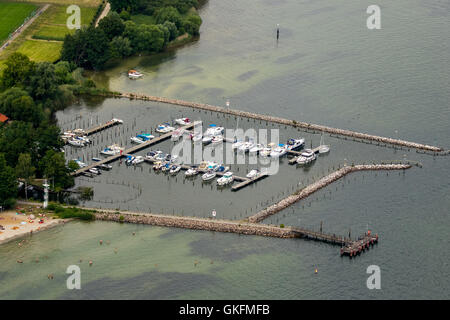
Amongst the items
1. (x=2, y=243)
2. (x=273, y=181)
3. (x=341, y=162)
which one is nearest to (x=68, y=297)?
(x=2, y=243)

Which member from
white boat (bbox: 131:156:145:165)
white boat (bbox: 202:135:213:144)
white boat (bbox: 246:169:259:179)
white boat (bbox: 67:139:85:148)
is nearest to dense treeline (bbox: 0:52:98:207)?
white boat (bbox: 67:139:85:148)

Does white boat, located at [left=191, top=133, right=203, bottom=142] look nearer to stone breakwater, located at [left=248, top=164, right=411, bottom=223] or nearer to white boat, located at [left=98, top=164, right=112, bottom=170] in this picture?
white boat, located at [left=98, top=164, right=112, bottom=170]

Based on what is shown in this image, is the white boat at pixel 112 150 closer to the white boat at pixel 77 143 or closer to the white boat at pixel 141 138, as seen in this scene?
the white boat at pixel 141 138

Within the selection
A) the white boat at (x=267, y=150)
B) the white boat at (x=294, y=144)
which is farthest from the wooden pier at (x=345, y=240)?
the white boat at (x=294, y=144)

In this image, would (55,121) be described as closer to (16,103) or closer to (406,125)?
(16,103)

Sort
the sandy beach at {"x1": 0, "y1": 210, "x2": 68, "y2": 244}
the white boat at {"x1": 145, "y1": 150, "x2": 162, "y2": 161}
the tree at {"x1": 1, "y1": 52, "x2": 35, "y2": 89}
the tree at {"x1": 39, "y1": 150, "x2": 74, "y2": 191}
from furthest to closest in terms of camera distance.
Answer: the tree at {"x1": 1, "y1": 52, "x2": 35, "y2": 89}, the white boat at {"x1": 145, "y1": 150, "x2": 162, "y2": 161}, the tree at {"x1": 39, "y1": 150, "x2": 74, "y2": 191}, the sandy beach at {"x1": 0, "y1": 210, "x2": 68, "y2": 244}

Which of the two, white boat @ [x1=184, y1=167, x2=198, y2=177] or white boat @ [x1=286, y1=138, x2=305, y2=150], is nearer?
white boat @ [x1=184, y1=167, x2=198, y2=177]
